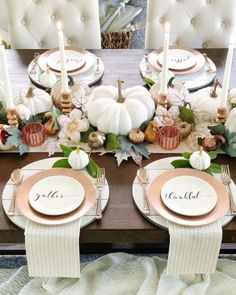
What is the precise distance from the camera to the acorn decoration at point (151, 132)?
1.29 metres

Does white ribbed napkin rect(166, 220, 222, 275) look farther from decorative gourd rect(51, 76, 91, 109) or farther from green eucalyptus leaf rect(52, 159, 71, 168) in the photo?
decorative gourd rect(51, 76, 91, 109)

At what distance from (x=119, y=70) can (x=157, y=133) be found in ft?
1.47

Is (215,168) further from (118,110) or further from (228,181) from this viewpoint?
(118,110)

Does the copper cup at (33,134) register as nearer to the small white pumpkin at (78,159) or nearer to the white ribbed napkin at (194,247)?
the small white pumpkin at (78,159)

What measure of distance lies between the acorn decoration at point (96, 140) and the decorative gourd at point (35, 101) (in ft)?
0.61

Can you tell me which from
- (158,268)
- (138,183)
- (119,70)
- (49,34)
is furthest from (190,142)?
(49,34)

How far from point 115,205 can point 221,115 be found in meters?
0.42

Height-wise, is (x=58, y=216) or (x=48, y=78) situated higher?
(x=48, y=78)

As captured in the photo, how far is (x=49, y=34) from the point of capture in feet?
6.47

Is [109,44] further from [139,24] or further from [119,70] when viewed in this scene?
[119,70]

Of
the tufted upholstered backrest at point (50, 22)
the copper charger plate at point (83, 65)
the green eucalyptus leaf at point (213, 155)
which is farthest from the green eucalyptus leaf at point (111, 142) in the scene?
the tufted upholstered backrest at point (50, 22)

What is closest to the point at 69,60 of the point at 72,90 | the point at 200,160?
the point at 72,90

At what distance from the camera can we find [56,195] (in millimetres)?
1115

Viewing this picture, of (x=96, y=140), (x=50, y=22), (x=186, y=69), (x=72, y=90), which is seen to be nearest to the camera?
(x=96, y=140)
